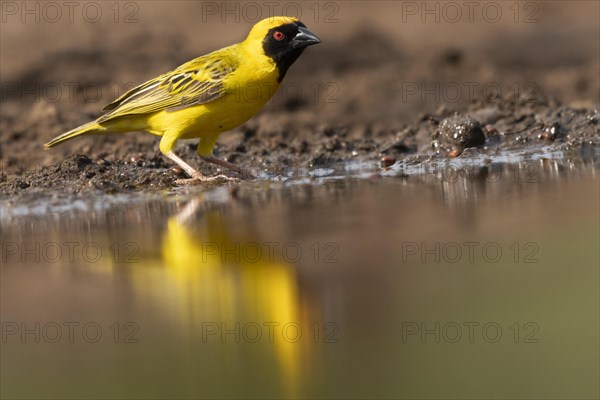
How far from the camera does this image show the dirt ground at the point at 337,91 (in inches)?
366

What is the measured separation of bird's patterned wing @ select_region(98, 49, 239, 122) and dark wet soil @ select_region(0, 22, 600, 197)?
47 cm

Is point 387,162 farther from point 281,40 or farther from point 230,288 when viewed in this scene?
point 230,288

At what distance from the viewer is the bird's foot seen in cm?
860

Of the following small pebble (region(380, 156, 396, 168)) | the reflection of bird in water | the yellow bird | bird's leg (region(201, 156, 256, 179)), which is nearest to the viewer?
the reflection of bird in water

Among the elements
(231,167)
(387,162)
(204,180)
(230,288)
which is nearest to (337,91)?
(387,162)

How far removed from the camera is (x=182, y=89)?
8.77 m

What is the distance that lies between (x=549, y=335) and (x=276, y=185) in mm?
3750

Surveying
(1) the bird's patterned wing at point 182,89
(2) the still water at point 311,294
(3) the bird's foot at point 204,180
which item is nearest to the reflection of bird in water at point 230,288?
(2) the still water at point 311,294

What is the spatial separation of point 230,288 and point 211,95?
300cm

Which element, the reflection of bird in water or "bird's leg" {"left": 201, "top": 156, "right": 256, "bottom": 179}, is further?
"bird's leg" {"left": 201, "top": 156, "right": 256, "bottom": 179}

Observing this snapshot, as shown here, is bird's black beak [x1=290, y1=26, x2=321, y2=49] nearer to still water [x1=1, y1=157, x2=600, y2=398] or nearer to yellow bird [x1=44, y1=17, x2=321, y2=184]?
yellow bird [x1=44, y1=17, x2=321, y2=184]

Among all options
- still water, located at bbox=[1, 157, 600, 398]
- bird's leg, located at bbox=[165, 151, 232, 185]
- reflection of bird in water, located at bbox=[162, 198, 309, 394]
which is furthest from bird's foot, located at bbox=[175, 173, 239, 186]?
reflection of bird in water, located at bbox=[162, 198, 309, 394]

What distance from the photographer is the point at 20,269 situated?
641 cm

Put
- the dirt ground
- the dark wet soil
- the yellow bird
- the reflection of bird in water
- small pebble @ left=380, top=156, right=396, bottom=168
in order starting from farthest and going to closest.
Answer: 1. the dirt ground
2. the dark wet soil
3. small pebble @ left=380, top=156, right=396, bottom=168
4. the yellow bird
5. the reflection of bird in water
